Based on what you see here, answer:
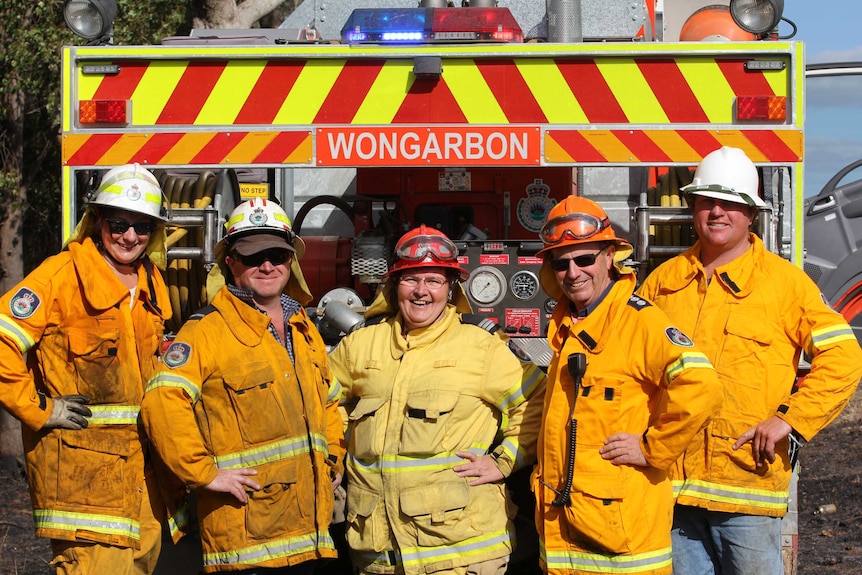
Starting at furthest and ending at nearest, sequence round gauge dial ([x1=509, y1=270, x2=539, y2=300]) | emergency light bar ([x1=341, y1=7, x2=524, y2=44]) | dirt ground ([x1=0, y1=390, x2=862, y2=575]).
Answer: dirt ground ([x1=0, y1=390, x2=862, y2=575]), round gauge dial ([x1=509, y1=270, x2=539, y2=300]), emergency light bar ([x1=341, y1=7, x2=524, y2=44])

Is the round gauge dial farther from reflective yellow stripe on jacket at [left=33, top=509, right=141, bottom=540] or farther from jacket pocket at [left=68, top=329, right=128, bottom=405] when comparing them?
reflective yellow stripe on jacket at [left=33, top=509, right=141, bottom=540]

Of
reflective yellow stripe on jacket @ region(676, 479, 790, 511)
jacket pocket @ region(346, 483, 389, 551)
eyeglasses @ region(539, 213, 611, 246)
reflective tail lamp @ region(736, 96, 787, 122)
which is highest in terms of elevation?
reflective tail lamp @ region(736, 96, 787, 122)

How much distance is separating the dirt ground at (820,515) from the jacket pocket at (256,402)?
922mm

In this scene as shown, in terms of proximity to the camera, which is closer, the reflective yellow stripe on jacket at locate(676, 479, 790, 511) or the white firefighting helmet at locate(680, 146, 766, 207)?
the reflective yellow stripe on jacket at locate(676, 479, 790, 511)

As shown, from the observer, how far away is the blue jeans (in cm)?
370

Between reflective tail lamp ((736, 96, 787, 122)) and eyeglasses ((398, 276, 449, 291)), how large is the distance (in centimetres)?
140

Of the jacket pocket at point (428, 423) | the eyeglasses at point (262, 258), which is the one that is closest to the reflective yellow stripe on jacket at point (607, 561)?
the jacket pocket at point (428, 423)

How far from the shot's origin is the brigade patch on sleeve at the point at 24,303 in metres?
3.65

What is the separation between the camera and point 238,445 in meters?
3.71

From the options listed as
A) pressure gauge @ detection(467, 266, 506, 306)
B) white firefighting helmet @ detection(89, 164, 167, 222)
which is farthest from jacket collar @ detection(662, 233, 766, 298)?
white firefighting helmet @ detection(89, 164, 167, 222)

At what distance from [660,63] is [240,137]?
1.67 meters

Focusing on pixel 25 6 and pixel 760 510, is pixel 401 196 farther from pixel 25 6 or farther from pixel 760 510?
pixel 25 6

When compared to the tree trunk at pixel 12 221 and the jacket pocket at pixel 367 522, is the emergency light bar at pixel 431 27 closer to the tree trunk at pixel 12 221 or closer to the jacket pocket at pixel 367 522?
the jacket pocket at pixel 367 522

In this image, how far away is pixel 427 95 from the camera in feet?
14.6
